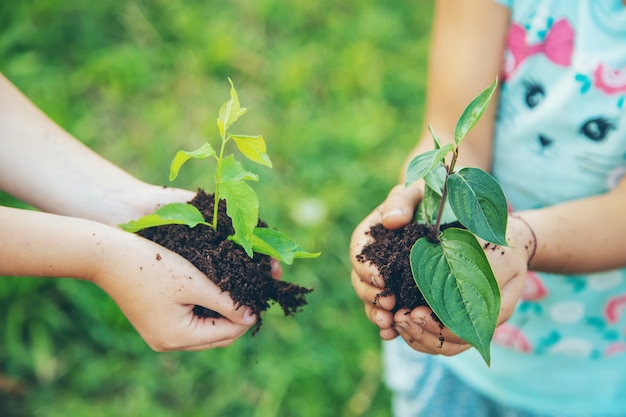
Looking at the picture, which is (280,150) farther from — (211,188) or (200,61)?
(200,61)

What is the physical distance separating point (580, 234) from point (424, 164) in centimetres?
48

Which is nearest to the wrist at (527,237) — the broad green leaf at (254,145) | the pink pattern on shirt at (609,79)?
the pink pattern on shirt at (609,79)

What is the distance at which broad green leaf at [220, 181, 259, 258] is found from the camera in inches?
41.1

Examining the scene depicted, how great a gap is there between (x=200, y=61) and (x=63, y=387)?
1.45 m

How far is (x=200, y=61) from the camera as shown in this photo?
2.71 m

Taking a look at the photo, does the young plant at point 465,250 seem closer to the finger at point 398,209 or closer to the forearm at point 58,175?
the finger at point 398,209

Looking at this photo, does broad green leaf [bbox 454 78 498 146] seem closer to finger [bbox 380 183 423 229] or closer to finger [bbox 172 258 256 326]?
finger [bbox 380 183 423 229]

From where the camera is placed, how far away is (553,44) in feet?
4.42

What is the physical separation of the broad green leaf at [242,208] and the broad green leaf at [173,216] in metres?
0.08

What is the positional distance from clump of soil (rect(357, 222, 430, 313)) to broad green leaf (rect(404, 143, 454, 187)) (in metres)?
0.18

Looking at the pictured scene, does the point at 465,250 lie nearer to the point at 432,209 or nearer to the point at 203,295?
the point at 432,209

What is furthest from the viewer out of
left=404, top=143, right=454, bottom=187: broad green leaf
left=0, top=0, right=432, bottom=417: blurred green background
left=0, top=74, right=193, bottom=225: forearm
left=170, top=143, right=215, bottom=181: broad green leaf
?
left=0, top=0, right=432, bottom=417: blurred green background

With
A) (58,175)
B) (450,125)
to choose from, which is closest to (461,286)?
(450,125)

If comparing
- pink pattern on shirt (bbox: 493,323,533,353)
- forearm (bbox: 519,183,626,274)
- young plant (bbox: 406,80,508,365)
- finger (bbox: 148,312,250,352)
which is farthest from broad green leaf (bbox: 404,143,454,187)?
pink pattern on shirt (bbox: 493,323,533,353)
